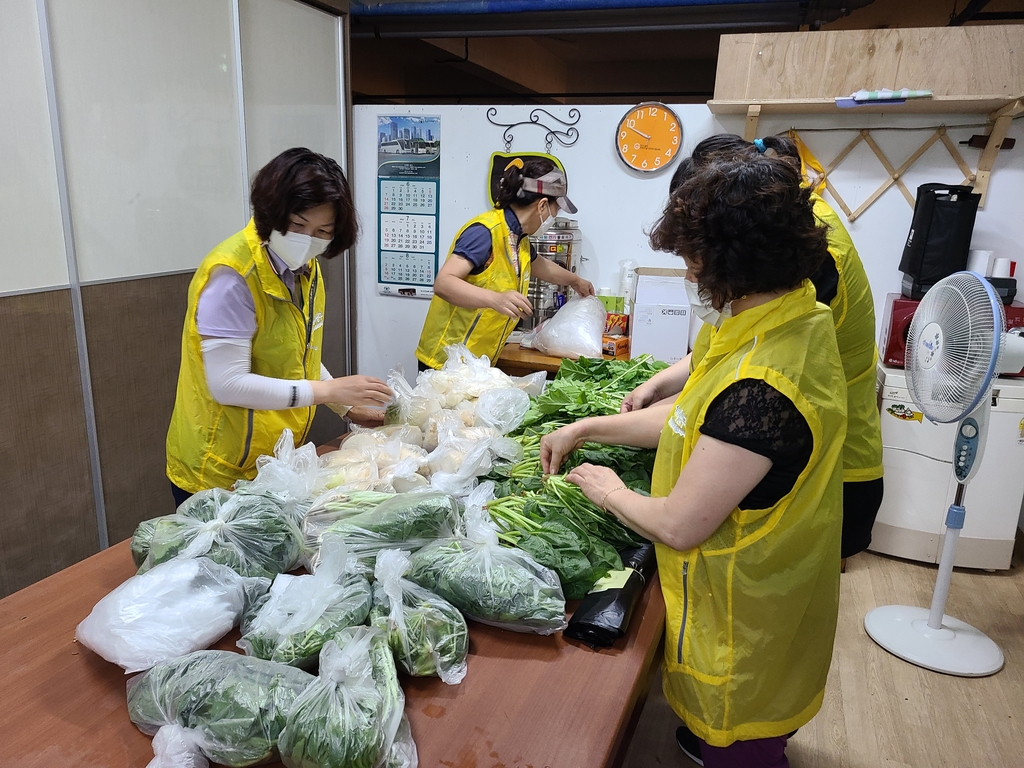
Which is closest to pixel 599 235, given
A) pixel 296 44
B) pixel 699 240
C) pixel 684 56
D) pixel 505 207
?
pixel 505 207

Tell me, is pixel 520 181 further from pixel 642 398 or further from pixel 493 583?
pixel 493 583

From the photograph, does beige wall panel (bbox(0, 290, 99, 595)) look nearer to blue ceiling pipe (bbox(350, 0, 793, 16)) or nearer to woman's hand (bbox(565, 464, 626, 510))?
woman's hand (bbox(565, 464, 626, 510))

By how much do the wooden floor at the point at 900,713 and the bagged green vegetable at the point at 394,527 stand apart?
1.29 m

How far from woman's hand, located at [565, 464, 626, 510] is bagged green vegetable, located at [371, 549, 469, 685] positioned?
35 centimetres

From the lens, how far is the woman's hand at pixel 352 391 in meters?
1.69

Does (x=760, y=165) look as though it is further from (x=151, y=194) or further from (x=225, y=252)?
(x=151, y=194)

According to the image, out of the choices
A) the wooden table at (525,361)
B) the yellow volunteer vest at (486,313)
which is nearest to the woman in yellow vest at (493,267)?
the yellow volunteer vest at (486,313)

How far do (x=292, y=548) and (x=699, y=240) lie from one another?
89 cm

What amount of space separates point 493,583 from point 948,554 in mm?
2136

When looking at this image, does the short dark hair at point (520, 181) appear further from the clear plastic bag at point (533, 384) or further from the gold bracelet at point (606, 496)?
the gold bracelet at point (606, 496)

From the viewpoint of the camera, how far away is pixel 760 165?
1.05 m

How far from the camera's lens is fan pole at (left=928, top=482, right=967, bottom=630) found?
247 cm

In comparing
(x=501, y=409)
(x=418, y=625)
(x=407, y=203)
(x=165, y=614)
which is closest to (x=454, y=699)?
(x=418, y=625)

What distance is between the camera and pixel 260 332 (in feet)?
5.54
